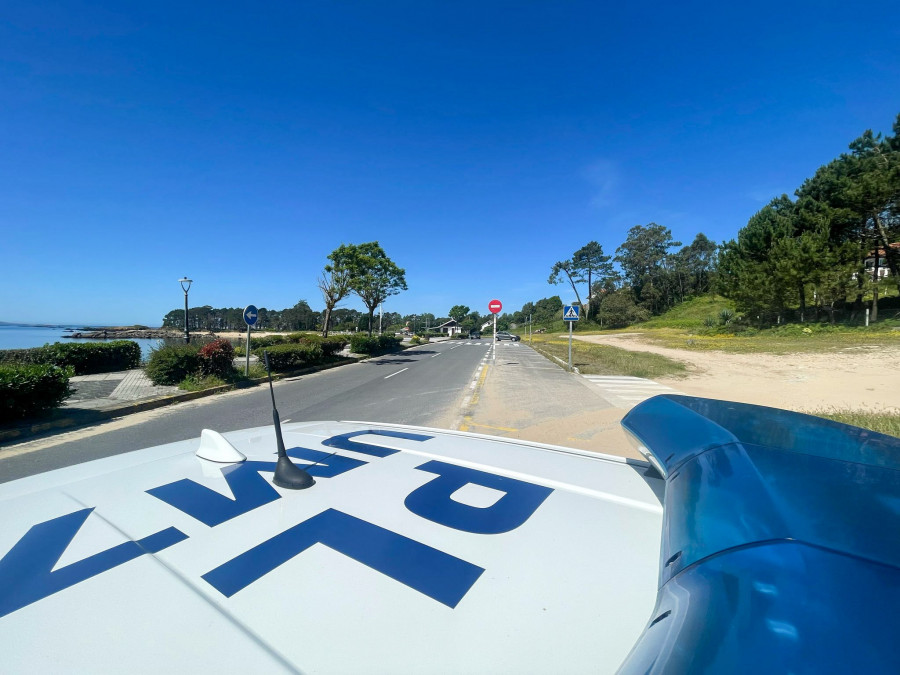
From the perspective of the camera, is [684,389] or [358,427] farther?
[684,389]

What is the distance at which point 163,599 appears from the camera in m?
1.07

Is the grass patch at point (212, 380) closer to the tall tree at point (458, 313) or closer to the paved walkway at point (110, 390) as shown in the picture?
the paved walkway at point (110, 390)

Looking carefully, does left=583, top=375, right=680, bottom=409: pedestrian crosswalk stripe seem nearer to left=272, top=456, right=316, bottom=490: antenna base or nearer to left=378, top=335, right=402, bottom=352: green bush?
left=272, top=456, right=316, bottom=490: antenna base

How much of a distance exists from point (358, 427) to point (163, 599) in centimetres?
234

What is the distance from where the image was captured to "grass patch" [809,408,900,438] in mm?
5887

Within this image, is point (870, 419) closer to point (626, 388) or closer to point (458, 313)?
point (626, 388)

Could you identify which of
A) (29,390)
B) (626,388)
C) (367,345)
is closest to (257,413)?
(29,390)

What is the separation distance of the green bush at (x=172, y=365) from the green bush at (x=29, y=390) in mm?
3399

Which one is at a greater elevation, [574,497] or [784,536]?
[784,536]

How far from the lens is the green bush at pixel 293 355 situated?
15438 mm

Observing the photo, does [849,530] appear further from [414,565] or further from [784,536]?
[414,565]

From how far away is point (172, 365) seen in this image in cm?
1155

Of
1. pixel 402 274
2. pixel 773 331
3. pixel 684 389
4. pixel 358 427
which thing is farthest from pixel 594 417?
pixel 773 331

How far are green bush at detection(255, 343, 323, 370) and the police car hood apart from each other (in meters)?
14.4
